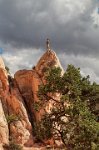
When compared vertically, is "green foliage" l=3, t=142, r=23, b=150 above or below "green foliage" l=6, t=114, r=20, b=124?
below

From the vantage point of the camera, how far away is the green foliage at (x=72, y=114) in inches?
1858

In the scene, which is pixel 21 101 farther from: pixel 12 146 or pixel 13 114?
pixel 12 146

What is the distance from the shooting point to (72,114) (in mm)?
47531

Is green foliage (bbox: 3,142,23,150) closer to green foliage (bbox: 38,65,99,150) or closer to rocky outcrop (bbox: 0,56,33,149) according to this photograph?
rocky outcrop (bbox: 0,56,33,149)

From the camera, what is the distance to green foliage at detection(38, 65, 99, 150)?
47.2m

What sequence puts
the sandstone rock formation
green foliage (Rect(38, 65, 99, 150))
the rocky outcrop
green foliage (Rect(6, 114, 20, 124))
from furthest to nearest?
green foliage (Rect(6, 114, 20, 124)) → the sandstone rock formation → the rocky outcrop → green foliage (Rect(38, 65, 99, 150))

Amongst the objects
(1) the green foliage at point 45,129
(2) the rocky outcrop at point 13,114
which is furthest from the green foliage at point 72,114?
(2) the rocky outcrop at point 13,114

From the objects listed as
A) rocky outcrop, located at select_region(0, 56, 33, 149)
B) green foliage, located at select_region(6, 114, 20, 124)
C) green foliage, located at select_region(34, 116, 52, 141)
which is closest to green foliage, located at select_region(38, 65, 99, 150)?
green foliage, located at select_region(34, 116, 52, 141)

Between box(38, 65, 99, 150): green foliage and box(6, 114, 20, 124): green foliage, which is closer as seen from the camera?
box(38, 65, 99, 150): green foliage

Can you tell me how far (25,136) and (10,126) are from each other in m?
3.10

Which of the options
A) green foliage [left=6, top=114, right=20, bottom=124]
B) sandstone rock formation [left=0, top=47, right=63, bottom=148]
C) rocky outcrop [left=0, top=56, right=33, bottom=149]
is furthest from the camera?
green foliage [left=6, top=114, right=20, bottom=124]

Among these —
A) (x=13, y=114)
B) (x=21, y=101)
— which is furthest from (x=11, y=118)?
(x=21, y=101)

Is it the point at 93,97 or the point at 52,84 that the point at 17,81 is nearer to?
the point at 93,97

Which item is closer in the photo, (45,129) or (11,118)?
(45,129)
